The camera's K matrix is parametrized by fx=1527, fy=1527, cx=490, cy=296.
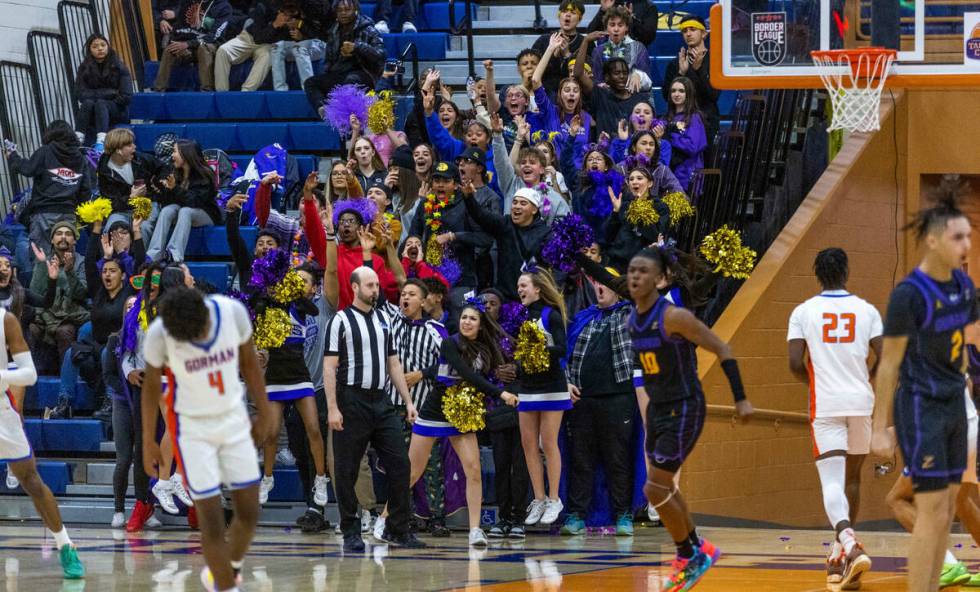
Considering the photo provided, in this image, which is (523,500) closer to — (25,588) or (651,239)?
(651,239)

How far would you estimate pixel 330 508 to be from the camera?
13.1 m

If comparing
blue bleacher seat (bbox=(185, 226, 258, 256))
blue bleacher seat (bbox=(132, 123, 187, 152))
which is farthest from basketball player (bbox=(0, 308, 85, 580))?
blue bleacher seat (bbox=(132, 123, 187, 152))

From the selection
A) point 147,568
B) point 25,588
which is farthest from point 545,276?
point 25,588

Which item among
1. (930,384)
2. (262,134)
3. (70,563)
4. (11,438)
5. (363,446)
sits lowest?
(70,563)

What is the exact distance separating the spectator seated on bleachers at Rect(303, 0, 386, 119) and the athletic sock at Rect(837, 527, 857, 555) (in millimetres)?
8787

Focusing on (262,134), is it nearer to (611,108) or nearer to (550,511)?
(611,108)

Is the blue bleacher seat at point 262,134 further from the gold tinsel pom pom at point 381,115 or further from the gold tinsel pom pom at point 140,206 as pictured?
the gold tinsel pom pom at point 140,206

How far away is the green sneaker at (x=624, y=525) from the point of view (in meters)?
12.2

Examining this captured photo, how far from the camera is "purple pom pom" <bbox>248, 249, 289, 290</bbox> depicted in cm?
1266

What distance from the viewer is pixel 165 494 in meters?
12.8

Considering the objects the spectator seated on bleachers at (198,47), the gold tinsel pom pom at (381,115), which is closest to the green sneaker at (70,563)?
the gold tinsel pom pom at (381,115)

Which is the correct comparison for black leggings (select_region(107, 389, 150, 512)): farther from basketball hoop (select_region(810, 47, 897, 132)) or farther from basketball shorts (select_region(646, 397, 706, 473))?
basketball hoop (select_region(810, 47, 897, 132))

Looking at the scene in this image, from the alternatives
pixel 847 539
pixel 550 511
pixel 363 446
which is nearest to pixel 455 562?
pixel 363 446

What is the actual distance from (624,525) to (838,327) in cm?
338
